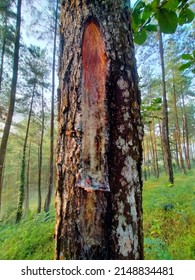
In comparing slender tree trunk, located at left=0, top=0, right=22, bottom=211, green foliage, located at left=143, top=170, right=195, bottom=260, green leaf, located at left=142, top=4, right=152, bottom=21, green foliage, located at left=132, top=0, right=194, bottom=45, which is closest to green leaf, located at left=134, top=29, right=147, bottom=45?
green foliage, located at left=132, top=0, right=194, bottom=45

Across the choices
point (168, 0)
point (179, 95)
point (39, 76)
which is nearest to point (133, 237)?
point (168, 0)

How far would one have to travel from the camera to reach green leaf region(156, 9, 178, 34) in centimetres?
98

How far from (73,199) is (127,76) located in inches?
22.1

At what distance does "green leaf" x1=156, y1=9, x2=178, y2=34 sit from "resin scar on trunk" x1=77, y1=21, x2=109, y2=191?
444mm

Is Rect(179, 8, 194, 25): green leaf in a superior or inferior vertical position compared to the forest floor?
superior

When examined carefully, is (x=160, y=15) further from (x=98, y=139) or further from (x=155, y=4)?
(x=98, y=139)

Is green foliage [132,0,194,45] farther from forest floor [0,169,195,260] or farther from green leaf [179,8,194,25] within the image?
forest floor [0,169,195,260]

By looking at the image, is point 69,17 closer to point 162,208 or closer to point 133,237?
point 133,237

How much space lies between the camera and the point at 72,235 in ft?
2.24

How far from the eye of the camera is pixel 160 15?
39.6 inches

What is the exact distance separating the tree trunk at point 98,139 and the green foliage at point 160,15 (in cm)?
28

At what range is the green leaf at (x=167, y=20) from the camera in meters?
0.98

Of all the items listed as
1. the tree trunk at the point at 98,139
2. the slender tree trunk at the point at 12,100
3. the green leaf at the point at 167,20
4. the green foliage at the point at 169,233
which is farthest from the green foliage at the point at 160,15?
the slender tree trunk at the point at 12,100

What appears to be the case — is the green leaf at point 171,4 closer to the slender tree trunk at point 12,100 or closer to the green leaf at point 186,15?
the green leaf at point 186,15
